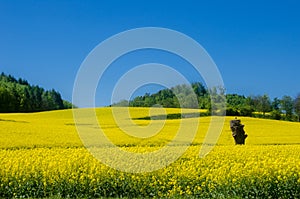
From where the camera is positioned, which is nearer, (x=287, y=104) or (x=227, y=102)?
(x=227, y=102)

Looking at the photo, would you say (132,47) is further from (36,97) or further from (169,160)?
(36,97)

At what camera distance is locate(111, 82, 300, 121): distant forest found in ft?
109

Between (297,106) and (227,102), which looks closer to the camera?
(227,102)

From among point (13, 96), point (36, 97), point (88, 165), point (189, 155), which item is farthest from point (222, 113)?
point (36, 97)

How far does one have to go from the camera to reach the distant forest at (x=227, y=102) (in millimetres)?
33281

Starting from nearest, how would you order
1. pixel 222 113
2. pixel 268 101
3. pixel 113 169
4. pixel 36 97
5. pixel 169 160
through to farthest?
pixel 113 169
pixel 169 160
pixel 222 113
pixel 268 101
pixel 36 97

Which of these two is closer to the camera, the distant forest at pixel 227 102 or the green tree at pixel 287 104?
the distant forest at pixel 227 102

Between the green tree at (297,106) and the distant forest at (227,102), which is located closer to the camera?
the distant forest at (227,102)

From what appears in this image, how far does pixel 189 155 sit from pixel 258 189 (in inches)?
142

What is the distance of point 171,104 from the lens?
43.4 metres

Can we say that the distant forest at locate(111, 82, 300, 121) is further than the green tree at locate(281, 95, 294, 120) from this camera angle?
No

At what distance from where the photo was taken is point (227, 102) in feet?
172

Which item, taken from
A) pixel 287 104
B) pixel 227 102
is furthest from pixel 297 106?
pixel 227 102

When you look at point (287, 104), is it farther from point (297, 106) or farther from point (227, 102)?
point (227, 102)
